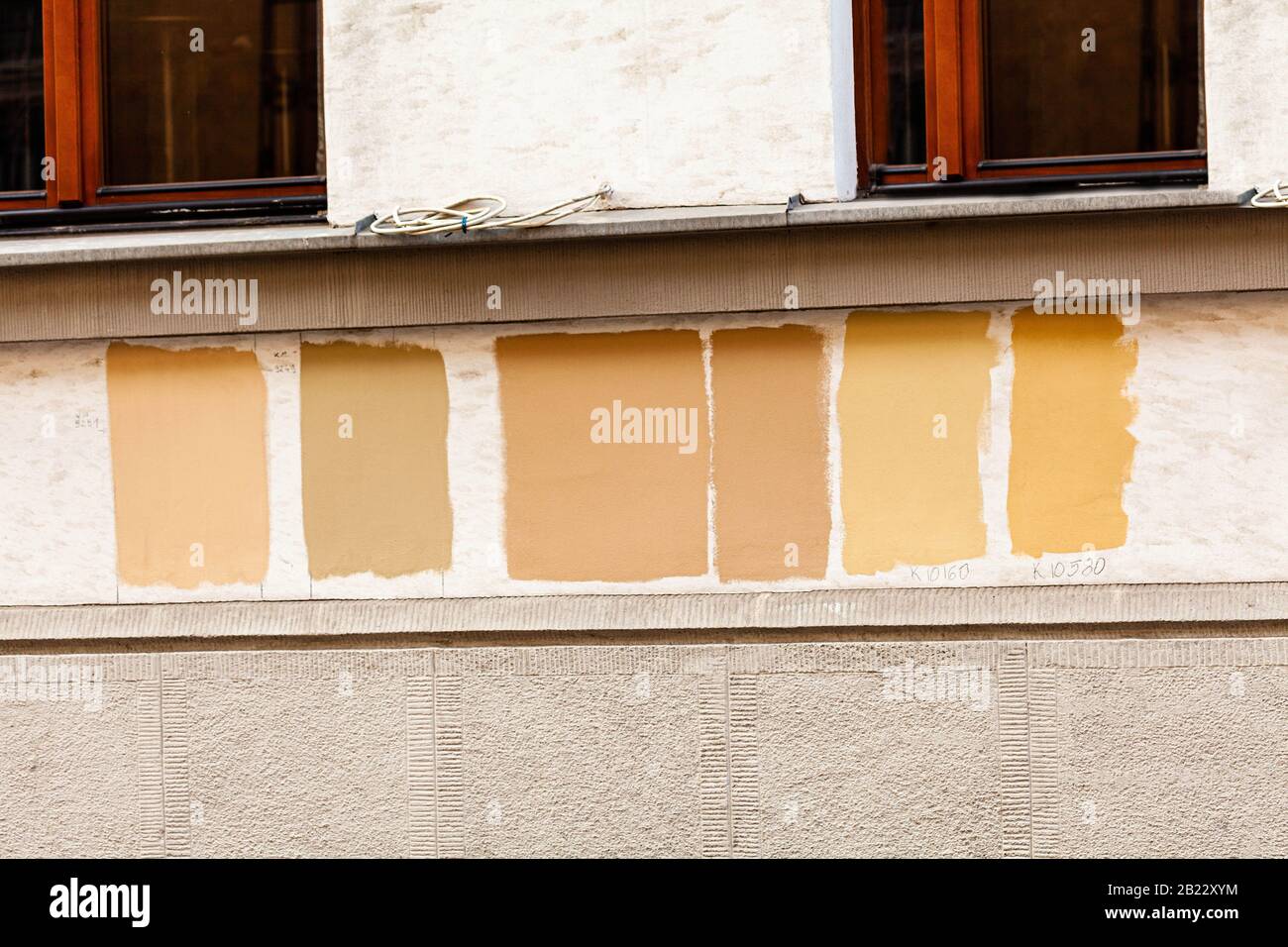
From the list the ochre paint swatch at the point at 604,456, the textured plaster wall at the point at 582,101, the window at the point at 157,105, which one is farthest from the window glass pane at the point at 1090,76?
the window at the point at 157,105

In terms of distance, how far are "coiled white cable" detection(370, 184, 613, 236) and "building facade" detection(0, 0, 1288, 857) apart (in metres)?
0.05

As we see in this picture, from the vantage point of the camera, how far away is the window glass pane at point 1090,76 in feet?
17.7

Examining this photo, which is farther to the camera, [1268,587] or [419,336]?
[419,336]

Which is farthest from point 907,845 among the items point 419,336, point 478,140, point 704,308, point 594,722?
point 478,140

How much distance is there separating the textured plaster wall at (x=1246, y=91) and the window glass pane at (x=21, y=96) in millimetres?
4492

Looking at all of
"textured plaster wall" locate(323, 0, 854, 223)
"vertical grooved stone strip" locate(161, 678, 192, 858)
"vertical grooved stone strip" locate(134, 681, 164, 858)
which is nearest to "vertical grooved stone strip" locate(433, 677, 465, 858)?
"vertical grooved stone strip" locate(161, 678, 192, 858)

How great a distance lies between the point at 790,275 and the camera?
535 cm

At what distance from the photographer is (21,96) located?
6020mm

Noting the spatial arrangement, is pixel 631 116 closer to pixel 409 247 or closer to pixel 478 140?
pixel 478 140

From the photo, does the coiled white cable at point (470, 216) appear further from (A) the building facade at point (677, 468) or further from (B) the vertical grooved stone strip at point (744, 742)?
(B) the vertical grooved stone strip at point (744, 742)

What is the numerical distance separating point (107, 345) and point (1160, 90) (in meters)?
4.05

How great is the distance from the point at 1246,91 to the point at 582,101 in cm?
234

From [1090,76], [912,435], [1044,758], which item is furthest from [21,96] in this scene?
[1044,758]

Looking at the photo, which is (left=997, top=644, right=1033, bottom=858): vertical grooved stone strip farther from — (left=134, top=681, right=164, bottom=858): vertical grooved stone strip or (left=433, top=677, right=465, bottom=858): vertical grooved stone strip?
(left=134, top=681, right=164, bottom=858): vertical grooved stone strip
